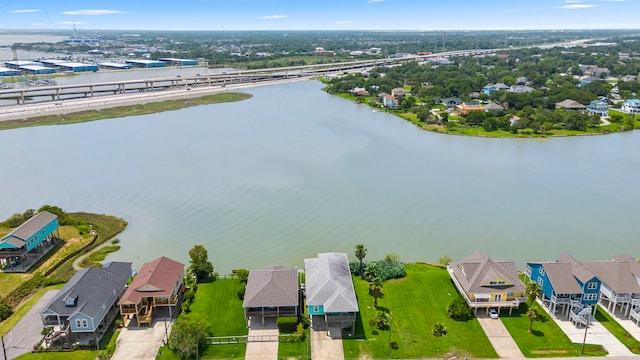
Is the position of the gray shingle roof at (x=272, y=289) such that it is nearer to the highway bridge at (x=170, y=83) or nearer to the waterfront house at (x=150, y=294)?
the waterfront house at (x=150, y=294)

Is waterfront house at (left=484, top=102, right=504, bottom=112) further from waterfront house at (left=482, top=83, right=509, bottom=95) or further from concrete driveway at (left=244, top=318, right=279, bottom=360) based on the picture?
concrete driveway at (left=244, top=318, right=279, bottom=360)

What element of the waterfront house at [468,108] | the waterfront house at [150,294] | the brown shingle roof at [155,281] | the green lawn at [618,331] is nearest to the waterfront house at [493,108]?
the waterfront house at [468,108]

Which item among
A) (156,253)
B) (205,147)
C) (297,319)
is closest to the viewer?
(297,319)

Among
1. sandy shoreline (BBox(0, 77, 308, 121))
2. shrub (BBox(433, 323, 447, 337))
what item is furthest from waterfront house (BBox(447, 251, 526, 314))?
sandy shoreline (BBox(0, 77, 308, 121))

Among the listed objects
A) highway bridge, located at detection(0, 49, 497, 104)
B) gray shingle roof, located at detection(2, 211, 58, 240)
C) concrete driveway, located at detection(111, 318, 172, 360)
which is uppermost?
highway bridge, located at detection(0, 49, 497, 104)

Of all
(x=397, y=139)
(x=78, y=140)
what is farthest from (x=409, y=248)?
(x=78, y=140)

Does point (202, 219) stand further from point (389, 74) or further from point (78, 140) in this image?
point (389, 74)

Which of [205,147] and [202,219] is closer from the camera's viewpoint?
[202,219]
